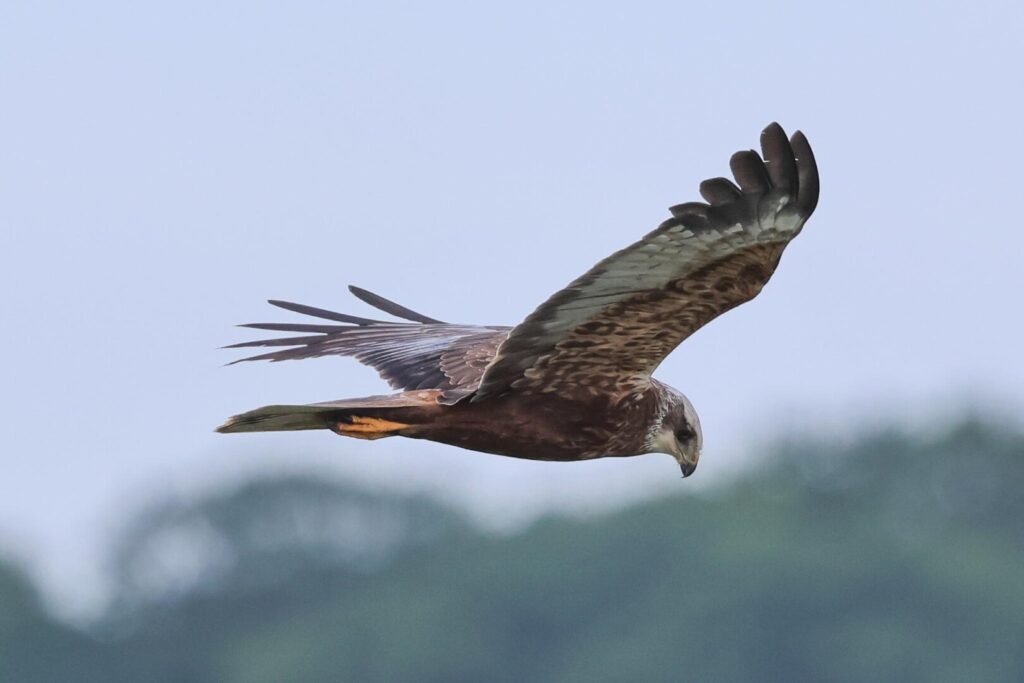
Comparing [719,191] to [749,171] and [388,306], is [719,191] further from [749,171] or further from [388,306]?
[388,306]

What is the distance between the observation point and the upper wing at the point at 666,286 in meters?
11.6

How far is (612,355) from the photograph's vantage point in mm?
12781

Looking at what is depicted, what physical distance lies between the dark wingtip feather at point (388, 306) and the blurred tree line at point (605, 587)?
41864 mm

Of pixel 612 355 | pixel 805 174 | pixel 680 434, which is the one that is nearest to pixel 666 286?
pixel 612 355

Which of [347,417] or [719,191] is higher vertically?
[719,191]

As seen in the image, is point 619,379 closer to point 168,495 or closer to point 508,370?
point 508,370

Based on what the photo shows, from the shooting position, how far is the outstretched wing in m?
14.1

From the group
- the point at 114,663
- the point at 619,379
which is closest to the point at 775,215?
the point at 619,379

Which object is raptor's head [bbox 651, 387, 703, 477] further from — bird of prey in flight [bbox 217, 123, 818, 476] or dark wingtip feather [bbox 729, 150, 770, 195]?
dark wingtip feather [bbox 729, 150, 770, 195]

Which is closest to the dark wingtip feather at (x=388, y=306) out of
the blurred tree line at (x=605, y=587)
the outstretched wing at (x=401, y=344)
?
the outstretched wing at (x=401, y=344)

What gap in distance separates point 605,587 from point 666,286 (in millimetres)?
51368

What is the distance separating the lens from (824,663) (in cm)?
5753

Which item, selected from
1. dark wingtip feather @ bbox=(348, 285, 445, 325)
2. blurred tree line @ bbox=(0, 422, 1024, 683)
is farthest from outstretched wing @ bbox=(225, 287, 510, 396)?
blurred tree line @ bbox=(0, 422, 1024, 683)

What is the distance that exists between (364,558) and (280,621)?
5.68 metres
